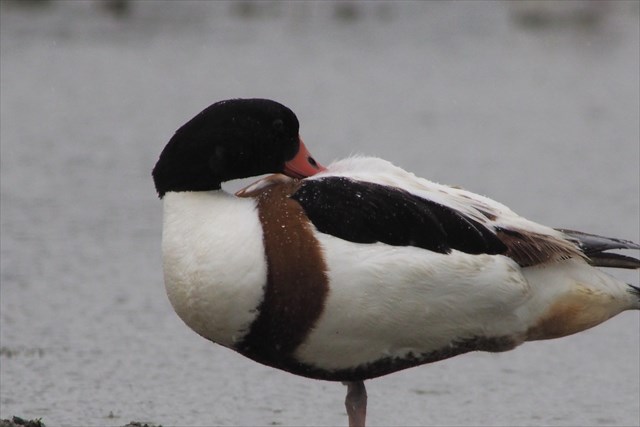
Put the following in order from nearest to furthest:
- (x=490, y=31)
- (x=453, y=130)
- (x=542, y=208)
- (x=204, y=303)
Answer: (x=204, y=303) < (x=542, y=208) < (x=453, y=130) < (x=490, y=31)

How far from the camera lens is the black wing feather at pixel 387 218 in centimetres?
477

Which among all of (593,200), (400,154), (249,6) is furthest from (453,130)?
(249,6)

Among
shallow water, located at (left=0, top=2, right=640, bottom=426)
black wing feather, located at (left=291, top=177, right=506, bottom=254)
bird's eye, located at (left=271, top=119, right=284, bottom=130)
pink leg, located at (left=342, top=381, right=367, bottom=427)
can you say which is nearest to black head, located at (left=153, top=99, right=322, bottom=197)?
bird's eye, located at (left=271, top=119, right=284, bottom=130)

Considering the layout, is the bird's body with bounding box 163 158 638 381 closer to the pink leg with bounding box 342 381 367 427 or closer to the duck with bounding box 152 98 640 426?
the duck with bounding box 152 98 640 426

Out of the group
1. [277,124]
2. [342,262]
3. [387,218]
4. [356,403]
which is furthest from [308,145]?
[342,262]

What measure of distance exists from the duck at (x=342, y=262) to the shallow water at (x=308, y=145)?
112cm

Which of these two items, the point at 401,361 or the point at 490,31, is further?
the point at 490,31

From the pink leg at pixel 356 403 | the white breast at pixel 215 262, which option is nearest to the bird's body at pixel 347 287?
the white breast at pixel 215 262

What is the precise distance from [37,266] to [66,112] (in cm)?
441

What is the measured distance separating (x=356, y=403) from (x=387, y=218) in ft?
2.56

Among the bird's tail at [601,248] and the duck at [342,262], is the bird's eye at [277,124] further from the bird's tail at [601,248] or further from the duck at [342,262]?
the bird's tail at [601,248]

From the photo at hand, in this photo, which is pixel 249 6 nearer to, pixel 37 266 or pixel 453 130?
pixel 453 130

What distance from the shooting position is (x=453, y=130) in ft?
39.4

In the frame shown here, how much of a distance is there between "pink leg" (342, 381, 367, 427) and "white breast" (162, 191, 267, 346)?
64cm
